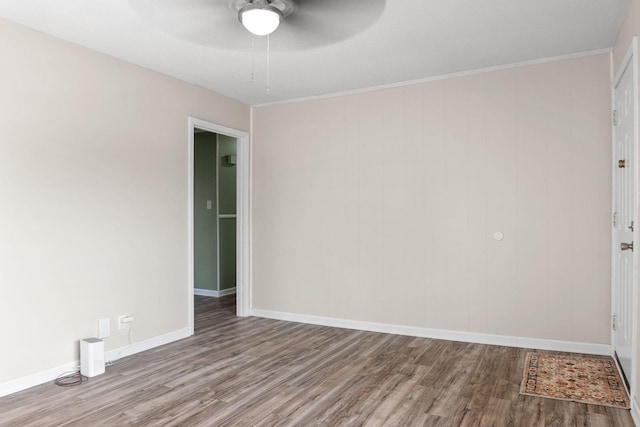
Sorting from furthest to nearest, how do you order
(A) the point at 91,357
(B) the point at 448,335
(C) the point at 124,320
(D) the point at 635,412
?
1. (B) the point at 448,335
2. (C) the point at 124,320
3. (A) the point at 91,357
4. (D) the point at 635,412

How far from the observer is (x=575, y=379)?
3.01m

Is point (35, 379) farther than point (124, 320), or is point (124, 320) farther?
point (124, 320)

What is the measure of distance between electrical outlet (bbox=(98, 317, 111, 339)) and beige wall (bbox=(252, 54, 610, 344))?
1865 mm

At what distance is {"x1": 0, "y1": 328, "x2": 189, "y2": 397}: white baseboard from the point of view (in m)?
2.90

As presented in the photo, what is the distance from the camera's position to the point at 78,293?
3.29 metres

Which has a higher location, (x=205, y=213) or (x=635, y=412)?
(x=205, y=213)

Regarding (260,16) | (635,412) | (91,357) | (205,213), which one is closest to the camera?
(260,16)

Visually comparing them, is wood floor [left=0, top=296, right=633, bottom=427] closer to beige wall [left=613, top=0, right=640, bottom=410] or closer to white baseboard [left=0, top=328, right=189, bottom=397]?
white baseboard [left=0, top=328, right=189, bottom=397]

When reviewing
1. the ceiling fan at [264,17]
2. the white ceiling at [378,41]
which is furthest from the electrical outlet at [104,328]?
the ceiling fan at [264,17]

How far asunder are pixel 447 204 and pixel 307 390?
6.88 feet

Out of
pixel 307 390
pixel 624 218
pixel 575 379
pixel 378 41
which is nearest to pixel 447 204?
pixel 624 218

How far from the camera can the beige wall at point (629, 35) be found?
249cm

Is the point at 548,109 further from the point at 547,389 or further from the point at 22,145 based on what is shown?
the point at 22,145

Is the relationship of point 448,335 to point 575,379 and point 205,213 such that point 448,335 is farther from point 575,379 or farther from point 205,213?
point 205,213
